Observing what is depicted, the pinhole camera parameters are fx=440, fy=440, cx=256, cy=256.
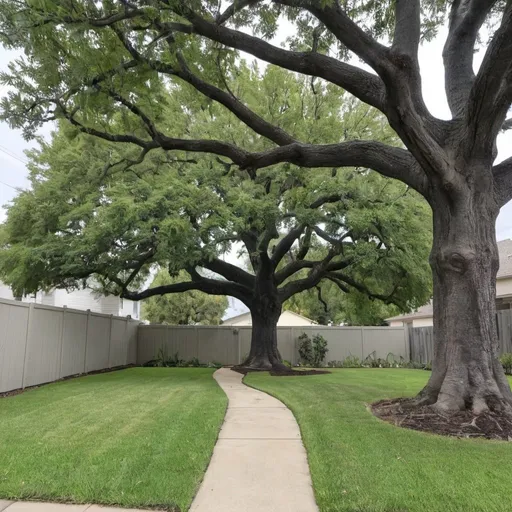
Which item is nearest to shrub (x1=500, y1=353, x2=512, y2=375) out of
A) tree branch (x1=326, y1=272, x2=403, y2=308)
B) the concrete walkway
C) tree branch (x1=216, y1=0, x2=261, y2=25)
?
tree branch (x1=326, y1=272, x2=403, y2=308)

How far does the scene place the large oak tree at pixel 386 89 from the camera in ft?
20.7

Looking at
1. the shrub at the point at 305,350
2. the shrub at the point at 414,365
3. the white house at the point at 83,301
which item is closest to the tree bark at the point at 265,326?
the shrub at the point at 305,350

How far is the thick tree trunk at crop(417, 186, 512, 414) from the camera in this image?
6.24 metres

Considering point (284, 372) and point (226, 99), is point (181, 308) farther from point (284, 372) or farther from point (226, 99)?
point (226, 99)

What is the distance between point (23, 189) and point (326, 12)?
12.3m

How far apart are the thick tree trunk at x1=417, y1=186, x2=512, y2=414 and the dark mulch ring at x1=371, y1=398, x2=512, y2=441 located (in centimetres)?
16

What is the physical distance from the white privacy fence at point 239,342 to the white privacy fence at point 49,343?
3.16 m

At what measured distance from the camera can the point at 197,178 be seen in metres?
12.8

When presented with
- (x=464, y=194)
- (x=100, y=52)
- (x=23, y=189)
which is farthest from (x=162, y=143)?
(x=23, y=189)

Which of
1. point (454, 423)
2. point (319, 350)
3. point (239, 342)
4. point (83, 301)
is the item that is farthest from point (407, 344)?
point (83, 301)

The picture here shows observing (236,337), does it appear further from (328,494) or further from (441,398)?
(328,494)

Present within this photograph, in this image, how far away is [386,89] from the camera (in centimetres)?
663

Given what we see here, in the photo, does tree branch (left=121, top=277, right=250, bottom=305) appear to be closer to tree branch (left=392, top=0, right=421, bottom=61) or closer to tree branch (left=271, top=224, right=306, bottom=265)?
tree branch (left=271, top=224, right=306, bottom=265)

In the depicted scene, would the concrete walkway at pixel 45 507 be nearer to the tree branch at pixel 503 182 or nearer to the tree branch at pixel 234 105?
the tree branch at pixel 234 105
